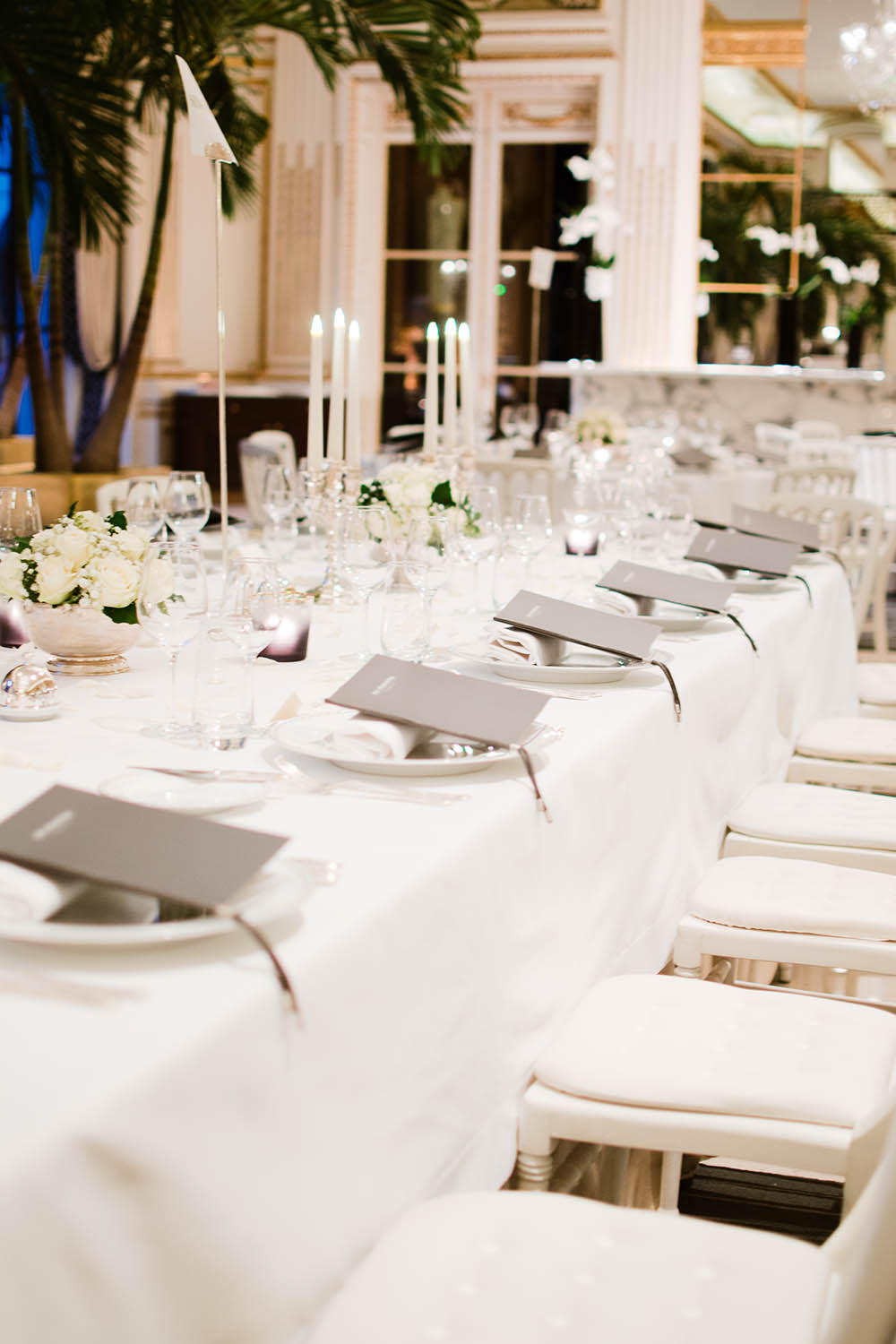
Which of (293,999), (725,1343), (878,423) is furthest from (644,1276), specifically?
(878,423)

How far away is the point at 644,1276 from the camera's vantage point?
1104mm

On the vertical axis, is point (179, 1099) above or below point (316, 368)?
below

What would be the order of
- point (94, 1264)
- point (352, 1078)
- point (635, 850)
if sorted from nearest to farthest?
point (94, 1264)
point (352, 1078)
point (635, 850)

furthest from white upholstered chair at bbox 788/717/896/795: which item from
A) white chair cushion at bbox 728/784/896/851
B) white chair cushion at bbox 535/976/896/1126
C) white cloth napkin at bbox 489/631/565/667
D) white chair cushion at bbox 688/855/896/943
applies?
white chair cushion at bbox 535/976/896/1126

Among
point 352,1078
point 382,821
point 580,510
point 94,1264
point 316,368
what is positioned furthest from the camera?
point 580,510

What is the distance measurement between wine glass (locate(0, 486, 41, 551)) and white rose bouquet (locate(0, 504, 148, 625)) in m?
0.13

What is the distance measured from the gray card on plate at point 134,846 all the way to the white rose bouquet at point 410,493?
169cm

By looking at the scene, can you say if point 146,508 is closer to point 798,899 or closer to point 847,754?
point 798,899

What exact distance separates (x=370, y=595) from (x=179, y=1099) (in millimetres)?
1133

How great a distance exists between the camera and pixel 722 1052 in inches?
58.7

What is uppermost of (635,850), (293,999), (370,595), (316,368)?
(316,368)

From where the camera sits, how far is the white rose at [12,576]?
1.86m

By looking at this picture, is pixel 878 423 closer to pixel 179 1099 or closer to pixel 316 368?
pixel 316 368

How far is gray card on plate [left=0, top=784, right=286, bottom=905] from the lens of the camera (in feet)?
3.23
